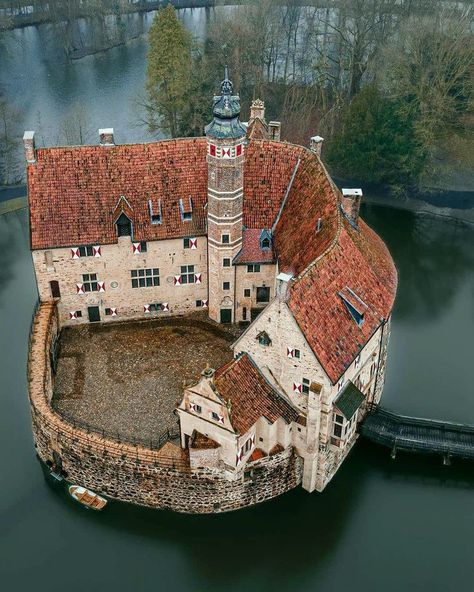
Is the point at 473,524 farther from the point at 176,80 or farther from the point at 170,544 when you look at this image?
the point at 176,80

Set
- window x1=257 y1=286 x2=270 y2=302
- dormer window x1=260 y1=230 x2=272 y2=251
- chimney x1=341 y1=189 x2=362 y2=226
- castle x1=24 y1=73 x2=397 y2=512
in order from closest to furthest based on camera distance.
A: castle x1=24 y1=73 x2=397 y2=512
chimney x1=341 y1=189 x2=362 y2=226
dormer window x1=260 y1=230 x2=272 y2=251
window x1=257 y1=286 x2=270 y2=302

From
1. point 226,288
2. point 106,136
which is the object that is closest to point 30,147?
point 106,136

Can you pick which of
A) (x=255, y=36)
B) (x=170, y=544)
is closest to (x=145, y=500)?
(x=170, y=544)

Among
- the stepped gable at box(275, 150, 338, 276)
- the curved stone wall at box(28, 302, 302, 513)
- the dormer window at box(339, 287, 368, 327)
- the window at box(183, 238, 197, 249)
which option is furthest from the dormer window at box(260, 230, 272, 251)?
the curved stone wall at box(28, 302, 302, 513)

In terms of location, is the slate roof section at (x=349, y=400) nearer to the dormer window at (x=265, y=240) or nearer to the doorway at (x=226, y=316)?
the dormer window at (x=265, y=240)

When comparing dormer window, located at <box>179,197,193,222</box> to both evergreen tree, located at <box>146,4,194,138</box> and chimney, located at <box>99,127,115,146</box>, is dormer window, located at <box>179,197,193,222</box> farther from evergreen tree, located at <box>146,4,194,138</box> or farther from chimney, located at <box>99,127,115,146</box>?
evergreen tree, located at <box>146,4,194,138</box>

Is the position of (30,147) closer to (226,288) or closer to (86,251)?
(86,251)
